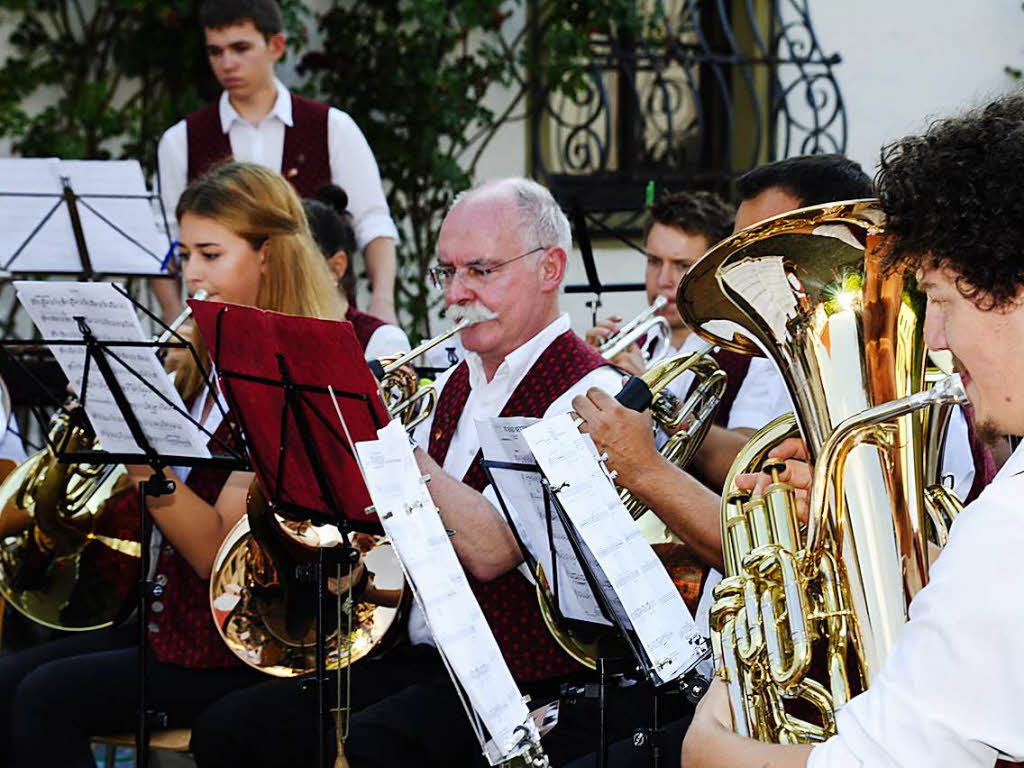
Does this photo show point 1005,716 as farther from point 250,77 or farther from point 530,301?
A: point 250,77

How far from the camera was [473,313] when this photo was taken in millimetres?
2926

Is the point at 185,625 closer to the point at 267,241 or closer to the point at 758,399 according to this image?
the point at 267,241

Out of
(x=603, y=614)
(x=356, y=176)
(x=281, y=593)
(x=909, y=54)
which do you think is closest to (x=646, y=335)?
(x=281, y=593)

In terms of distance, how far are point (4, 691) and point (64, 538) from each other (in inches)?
14.8

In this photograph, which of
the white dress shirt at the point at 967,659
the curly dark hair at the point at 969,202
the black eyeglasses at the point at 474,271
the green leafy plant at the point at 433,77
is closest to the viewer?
the white dress shirt at the point at 967,659

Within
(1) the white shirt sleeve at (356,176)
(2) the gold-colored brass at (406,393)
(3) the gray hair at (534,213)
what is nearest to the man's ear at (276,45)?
(1) the white shirt sleeve at (356,176)

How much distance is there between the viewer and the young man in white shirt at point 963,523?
4.30 ft

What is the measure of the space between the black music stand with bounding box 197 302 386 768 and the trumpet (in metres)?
0.77

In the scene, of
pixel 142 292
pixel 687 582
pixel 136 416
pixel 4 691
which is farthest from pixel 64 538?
pixel 142 292

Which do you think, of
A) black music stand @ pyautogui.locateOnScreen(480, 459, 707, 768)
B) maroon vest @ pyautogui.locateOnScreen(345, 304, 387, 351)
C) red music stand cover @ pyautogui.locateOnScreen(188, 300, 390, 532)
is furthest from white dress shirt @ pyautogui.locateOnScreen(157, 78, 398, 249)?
black music stand @ pyautogui.locateOnScreen(480, 459, 707, 768)

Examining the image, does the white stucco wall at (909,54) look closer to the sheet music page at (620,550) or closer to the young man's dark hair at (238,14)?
the young man's dark hair at (238,14)

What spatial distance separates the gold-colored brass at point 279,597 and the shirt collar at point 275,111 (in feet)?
6.72

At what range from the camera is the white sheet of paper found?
409 centimetres

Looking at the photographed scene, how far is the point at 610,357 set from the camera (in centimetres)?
318
